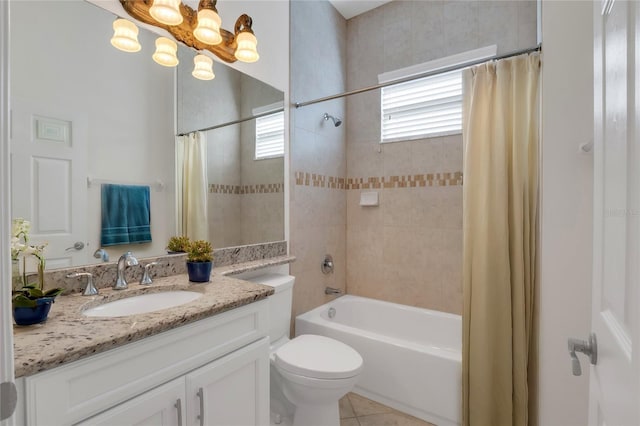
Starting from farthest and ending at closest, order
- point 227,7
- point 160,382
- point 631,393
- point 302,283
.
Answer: point 302,283
point 227,7
point 160,382
point 631,393

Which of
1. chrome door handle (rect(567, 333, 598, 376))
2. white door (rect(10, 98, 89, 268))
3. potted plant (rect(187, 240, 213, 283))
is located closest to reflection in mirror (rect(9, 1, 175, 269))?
white door (rect(10, 98, 89, 268))

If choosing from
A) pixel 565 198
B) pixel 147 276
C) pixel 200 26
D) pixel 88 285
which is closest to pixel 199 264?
pixel 147 276

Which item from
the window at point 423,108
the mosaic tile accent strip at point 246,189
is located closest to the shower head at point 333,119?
the window at point 423,108

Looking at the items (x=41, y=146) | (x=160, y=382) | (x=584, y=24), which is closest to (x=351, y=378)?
(x=160, y=382)

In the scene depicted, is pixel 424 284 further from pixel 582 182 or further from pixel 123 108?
Answer: pixel 123 108

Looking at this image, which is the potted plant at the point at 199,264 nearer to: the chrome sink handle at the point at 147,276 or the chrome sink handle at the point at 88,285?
the chrome sink handle at the point at 147,276

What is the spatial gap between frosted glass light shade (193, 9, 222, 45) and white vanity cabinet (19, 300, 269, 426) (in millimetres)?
1305

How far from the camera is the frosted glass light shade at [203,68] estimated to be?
1.62 meters

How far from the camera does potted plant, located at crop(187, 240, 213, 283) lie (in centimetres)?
134

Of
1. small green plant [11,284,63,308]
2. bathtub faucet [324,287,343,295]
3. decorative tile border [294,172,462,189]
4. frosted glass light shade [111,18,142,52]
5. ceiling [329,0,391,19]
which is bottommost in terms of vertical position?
bathtub faucet [324,287,343,295]

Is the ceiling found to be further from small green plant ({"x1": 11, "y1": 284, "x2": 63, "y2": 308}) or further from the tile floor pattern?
the tile floor pattern

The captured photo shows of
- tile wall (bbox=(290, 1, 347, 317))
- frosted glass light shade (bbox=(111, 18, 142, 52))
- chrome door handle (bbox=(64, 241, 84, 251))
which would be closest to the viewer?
chrome door handle (bbox=(64, 241, 84, 251))

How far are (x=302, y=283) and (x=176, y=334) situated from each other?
4.75 feet

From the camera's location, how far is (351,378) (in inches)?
57.0
